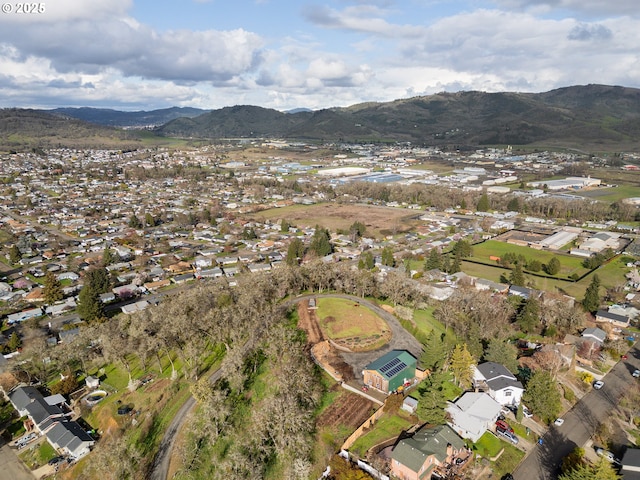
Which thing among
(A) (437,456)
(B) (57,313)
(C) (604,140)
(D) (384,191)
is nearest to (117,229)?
(B) (57,313)

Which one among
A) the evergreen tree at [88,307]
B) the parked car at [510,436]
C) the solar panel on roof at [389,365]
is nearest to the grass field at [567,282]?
the solar panel on roof at [389,365]

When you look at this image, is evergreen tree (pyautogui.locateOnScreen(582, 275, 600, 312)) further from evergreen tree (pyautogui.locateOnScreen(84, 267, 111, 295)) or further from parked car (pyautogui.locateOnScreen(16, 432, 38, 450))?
evergreen tree (pyautogui.locateOnScreen(84, 267, 111, 295))

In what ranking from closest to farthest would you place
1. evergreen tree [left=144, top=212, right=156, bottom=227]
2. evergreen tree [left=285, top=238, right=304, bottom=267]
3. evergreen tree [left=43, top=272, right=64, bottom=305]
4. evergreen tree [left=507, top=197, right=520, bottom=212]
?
1. evergreen tree [left=43, top=272, right=64, bottom=305]
2. evergreen tree [left=285, top=238, right=304, bottom=267]
3. evergreen tree [left=144, top=212, right=156, bottom=227]
4. evergreen tree [left=507, top=197, right=520, bottom=212]

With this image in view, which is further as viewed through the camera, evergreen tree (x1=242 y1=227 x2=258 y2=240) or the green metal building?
evergreen tree (x1=242 y1=227 x2=258 y2=240)

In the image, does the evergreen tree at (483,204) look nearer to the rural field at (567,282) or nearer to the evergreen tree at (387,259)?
the rural field at (567,282)

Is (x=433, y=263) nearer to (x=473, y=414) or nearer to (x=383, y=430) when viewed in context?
(x=473, y=414)

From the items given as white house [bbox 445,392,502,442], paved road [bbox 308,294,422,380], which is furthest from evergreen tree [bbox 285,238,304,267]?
white house [bbox 445,392,502,442]
